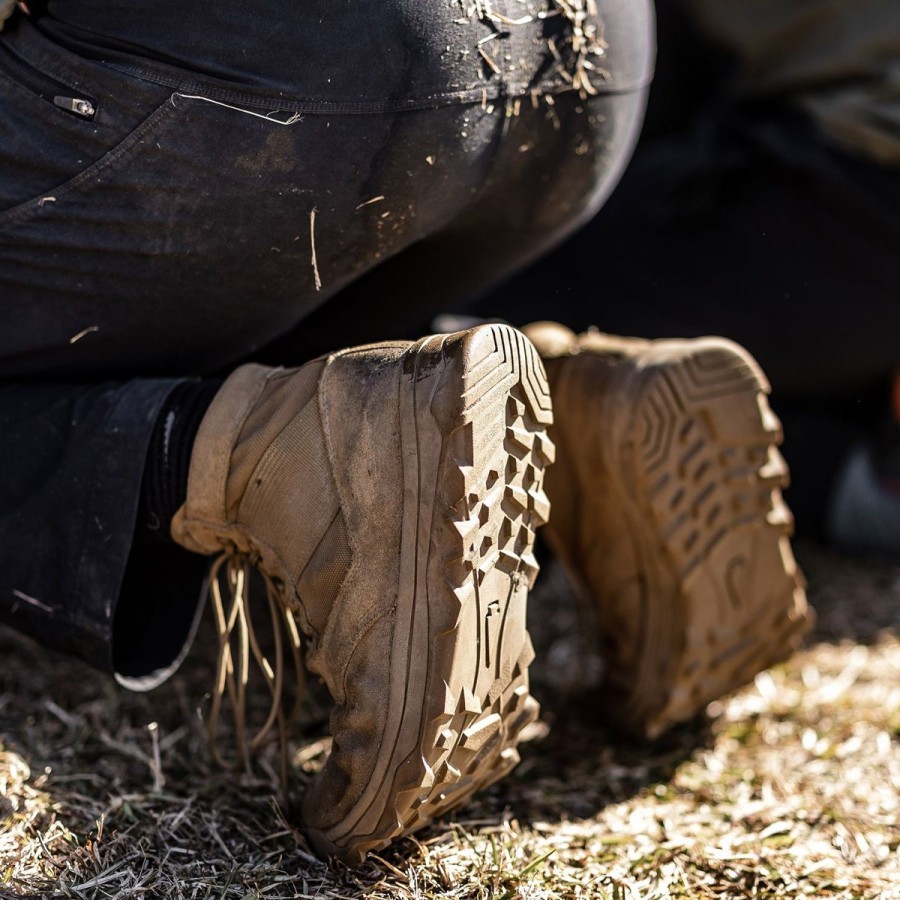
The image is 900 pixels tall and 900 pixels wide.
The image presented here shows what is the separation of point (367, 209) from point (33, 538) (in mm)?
421

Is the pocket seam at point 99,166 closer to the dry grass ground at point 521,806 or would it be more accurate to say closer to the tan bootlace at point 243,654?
the tan bootlace at point 243,654

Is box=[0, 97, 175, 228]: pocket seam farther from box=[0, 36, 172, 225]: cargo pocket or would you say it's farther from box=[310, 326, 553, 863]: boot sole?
box=[310, 326, 553, 863]: boot sole

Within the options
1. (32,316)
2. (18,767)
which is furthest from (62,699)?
(32,316)

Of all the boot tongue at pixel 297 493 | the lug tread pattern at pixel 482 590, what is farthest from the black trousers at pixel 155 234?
the lug tread pattern at pixel 482 590

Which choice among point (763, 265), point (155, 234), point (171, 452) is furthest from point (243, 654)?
point (763, 265)

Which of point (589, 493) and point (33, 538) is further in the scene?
point (589, 493)

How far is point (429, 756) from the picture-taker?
2.63 feet

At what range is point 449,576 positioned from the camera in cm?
80

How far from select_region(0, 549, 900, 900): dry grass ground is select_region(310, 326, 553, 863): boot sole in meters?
0.09

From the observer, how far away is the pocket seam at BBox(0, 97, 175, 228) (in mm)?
830

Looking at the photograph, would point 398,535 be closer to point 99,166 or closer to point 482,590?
point 482,590

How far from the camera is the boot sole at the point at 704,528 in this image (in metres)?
1.11

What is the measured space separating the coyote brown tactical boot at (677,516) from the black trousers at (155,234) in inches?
9.3

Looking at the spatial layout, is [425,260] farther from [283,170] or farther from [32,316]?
[32,316]
